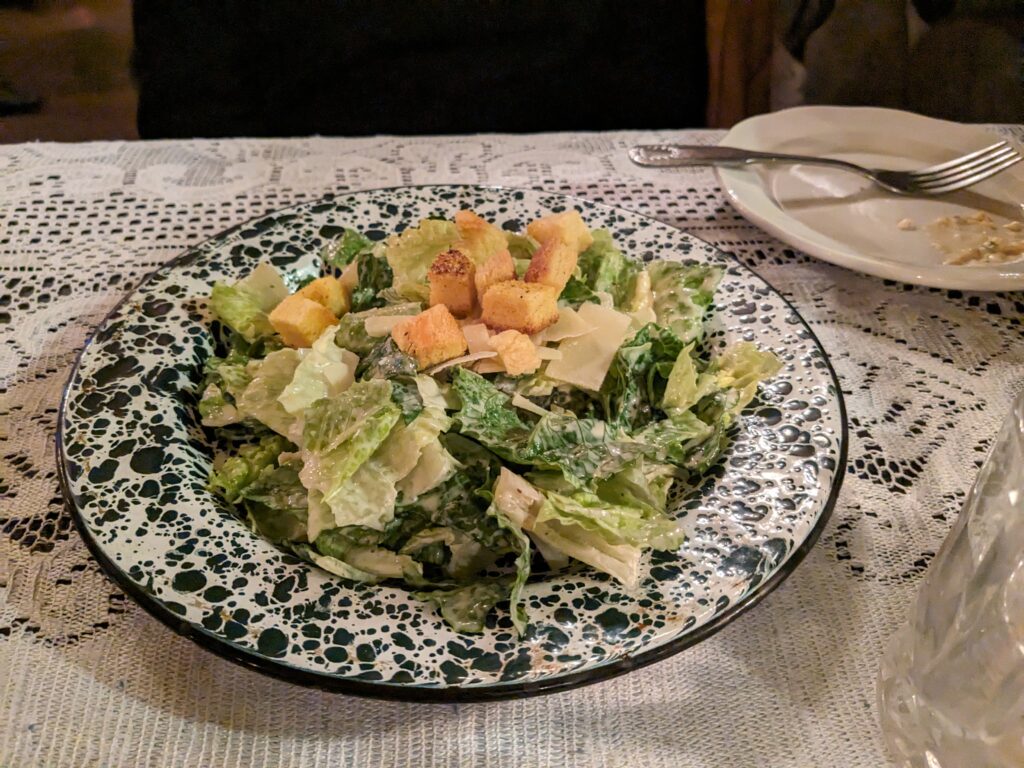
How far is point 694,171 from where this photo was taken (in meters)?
1.61

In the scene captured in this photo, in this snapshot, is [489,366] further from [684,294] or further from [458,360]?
[684,294]

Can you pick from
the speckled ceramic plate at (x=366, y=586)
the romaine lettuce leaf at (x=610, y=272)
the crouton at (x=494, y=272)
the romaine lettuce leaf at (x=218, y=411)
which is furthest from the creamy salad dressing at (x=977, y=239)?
the romaine lettuce leaf at (x=218, y=411)

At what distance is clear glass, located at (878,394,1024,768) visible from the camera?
23.2 inches

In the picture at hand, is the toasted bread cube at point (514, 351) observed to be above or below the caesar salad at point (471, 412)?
above

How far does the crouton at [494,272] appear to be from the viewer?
3.19 feet

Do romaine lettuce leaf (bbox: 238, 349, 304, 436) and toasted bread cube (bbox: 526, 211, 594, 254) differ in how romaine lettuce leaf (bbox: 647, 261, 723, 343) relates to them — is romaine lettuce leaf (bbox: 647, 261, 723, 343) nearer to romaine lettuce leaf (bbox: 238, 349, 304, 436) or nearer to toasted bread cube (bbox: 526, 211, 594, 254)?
toasted bread cube (bbox: 526, 211, 594, 254)

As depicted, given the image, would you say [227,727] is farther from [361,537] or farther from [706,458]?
[706,458]

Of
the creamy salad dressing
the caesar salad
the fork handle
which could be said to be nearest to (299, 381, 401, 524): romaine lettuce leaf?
the caesar salad

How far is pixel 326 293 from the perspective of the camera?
1.06 metres

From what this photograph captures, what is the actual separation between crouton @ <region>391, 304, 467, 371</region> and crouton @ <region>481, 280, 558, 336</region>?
0.05m

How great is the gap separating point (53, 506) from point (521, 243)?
676 millimetres

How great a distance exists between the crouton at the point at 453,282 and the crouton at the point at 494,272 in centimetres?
1

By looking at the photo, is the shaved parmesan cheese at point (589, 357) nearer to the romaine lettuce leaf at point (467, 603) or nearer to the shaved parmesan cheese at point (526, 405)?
the shaved parmesan cheese at point (526, 405)

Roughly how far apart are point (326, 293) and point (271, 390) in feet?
0.56
